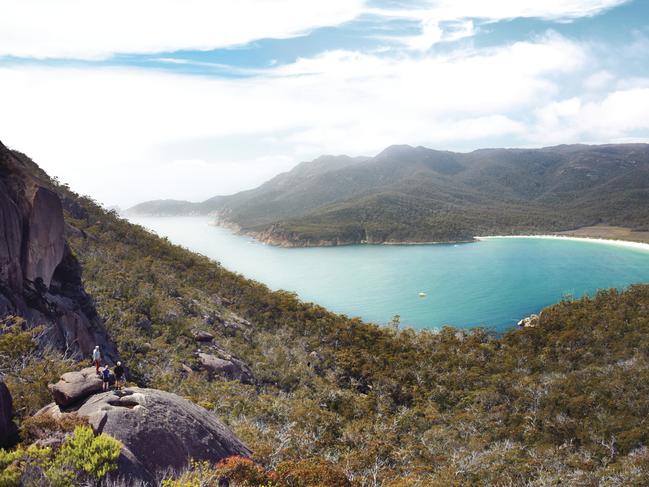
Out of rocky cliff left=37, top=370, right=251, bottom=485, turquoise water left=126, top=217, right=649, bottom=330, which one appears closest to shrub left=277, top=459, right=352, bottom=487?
rocky cliff left=37, top=370, right=251, bottom=485

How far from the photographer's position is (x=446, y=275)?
96.9 meters

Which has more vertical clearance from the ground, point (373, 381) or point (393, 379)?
point (393, 379)

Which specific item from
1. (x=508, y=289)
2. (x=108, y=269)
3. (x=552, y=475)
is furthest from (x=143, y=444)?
(x=508, y=289)

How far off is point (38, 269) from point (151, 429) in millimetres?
12461

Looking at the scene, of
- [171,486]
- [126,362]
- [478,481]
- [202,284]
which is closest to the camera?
[171,486]

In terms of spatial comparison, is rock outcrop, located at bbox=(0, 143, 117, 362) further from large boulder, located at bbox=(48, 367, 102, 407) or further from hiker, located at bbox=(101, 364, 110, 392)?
hiker, located at bbox=(101, 364, 110, 392)

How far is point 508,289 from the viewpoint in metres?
83.1

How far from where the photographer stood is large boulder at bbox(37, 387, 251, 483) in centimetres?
871

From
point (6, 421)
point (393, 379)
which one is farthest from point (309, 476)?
point (393, 379)

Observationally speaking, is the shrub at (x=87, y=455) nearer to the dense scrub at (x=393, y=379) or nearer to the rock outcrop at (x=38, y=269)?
the dense scrub at (x=393, y=379)

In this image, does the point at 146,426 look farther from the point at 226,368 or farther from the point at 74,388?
the point at 226,368

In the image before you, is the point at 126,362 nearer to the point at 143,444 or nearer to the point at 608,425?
the point at 143,444

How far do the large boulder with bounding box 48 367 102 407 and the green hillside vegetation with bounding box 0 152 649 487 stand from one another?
2.87ft

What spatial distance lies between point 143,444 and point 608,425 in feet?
82.4
